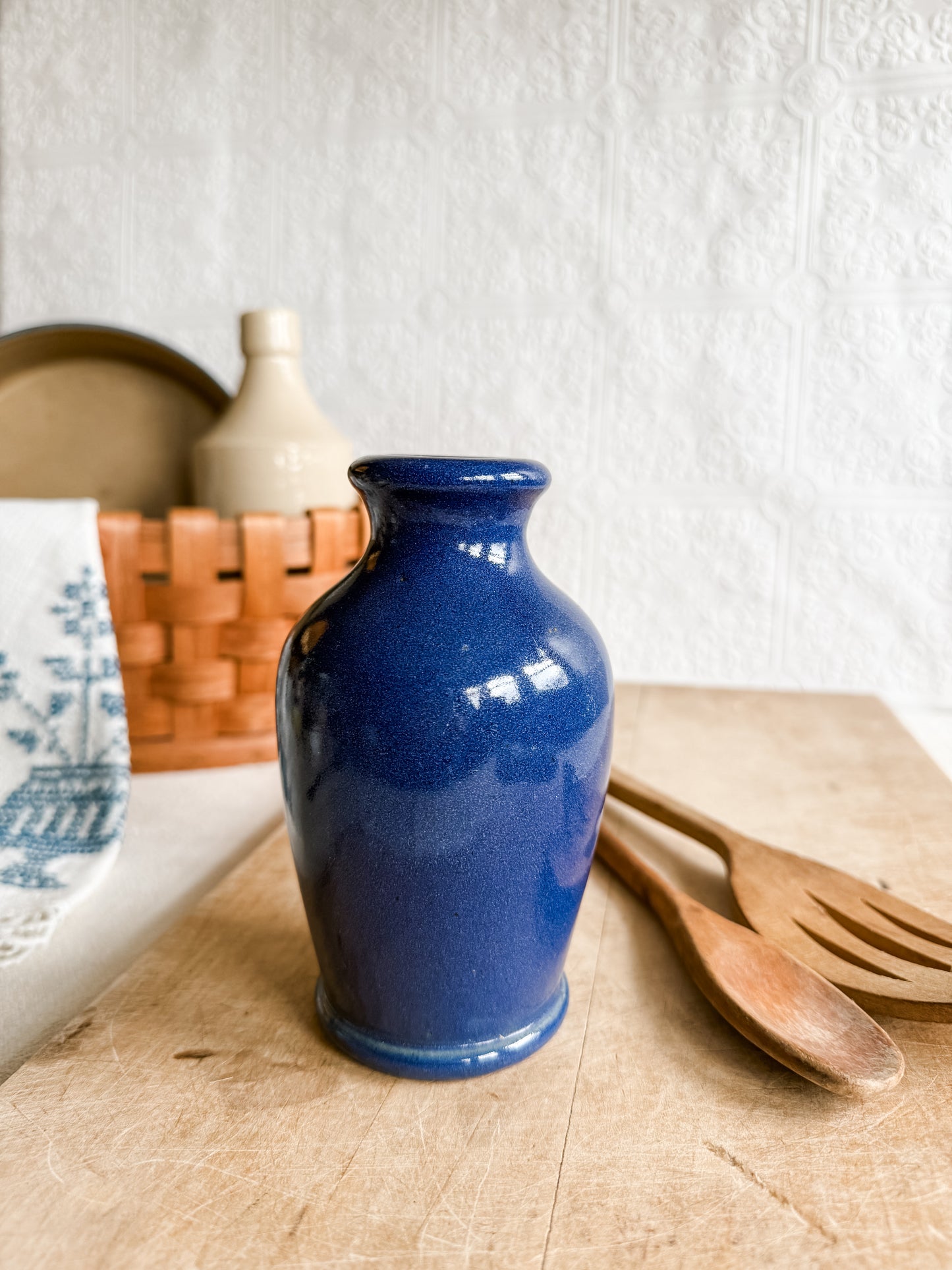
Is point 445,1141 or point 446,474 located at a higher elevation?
point 446,474

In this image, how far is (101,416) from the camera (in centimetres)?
78

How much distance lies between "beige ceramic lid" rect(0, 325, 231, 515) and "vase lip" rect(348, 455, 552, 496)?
1.70 feet

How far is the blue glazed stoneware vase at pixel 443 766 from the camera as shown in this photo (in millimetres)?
301

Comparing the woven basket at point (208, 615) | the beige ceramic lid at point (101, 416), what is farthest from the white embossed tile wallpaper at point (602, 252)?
the woven basket at point (208, 615)

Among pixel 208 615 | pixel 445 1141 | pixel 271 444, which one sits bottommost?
pixel 445 1141

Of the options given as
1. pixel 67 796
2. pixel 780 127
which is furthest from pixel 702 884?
pixel 780 127

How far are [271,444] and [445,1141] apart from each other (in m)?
0.49

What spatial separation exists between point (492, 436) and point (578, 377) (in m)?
0.10

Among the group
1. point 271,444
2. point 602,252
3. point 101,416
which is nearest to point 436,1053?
point 271,444

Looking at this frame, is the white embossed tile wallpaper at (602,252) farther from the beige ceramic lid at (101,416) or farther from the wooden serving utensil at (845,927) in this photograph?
the wooden serving utensil at (845,927)

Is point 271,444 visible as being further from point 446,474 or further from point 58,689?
point 446,474

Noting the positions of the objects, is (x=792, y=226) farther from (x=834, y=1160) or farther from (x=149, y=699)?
(x=834, y=1160)

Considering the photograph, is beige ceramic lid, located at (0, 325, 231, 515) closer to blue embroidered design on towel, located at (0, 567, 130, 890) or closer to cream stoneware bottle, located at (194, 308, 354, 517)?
cream stoneware bottle, located at (194, 308, 354, 517)

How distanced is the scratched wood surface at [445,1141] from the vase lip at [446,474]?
0.67 ft
